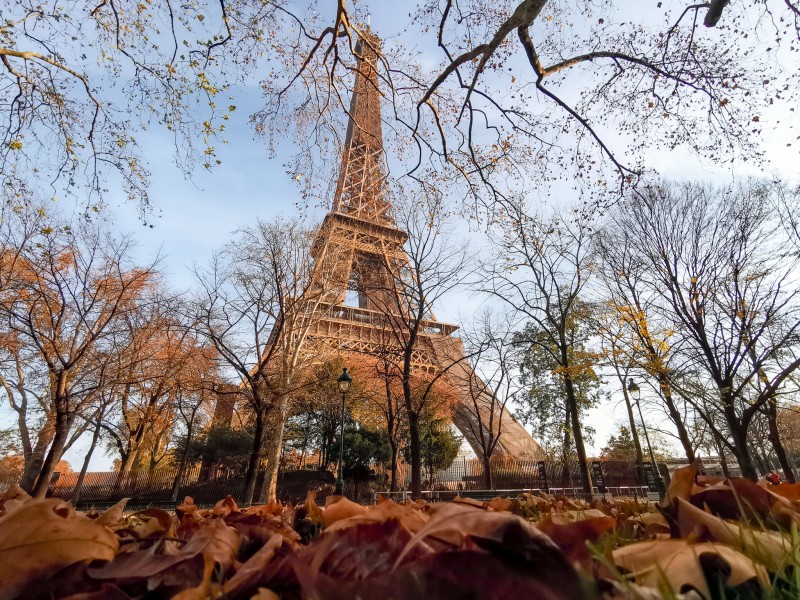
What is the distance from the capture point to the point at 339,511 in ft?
3.44

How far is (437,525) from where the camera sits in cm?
56

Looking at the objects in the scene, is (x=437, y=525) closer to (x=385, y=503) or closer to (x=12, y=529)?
(x=385, y=503)

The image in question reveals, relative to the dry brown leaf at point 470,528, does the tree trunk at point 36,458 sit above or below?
above

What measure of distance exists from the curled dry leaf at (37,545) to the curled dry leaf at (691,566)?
772mm

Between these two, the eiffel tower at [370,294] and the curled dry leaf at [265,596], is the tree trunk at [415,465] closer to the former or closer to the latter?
the eiffel tower at [370,294]

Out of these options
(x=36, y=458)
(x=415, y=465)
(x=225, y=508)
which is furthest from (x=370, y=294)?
(x=36, y=458)

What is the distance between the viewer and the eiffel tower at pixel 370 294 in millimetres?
19828

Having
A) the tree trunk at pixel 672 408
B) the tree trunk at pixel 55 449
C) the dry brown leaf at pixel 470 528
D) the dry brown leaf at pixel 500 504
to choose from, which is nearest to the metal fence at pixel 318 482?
the tree trunk at pixel 672 408

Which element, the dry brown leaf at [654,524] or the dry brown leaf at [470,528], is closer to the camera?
the dry brown leaf at [470,528]

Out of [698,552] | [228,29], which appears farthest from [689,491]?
[228,29]

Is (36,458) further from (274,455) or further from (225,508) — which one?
(225,508)

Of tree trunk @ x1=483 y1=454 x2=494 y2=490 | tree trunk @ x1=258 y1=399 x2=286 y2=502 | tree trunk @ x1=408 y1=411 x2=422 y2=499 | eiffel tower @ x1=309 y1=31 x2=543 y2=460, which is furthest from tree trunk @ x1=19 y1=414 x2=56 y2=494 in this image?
tree trunk @ x1=483 y1=454 x2=494 y2=490

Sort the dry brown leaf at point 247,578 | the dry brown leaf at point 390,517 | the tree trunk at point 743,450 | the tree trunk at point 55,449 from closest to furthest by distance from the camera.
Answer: the dry brown leaf at point 247,578 < the dry brown leaf at point 390,517 < the tree trunk at point 743,450 < the tree trunk at point 55,449

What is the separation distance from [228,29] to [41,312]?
1476 centimetres
